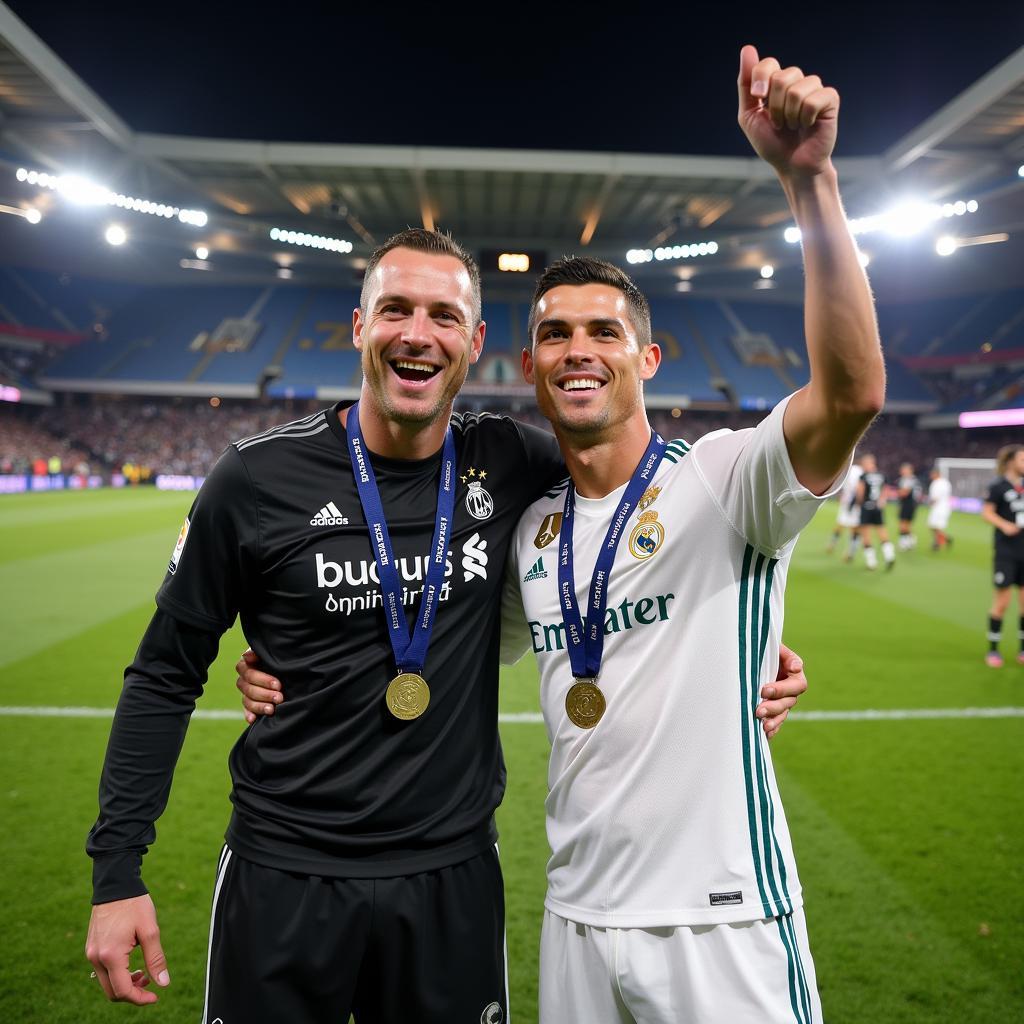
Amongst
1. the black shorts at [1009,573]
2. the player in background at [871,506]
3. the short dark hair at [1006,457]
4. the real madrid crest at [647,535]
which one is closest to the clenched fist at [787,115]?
the real madrid crest at [647,535]

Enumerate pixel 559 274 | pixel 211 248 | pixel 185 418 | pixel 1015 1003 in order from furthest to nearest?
pixel 185 418, pixel 211 248, pixel 1015 1003, pixel 559 274

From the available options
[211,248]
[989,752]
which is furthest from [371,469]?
[211,248]

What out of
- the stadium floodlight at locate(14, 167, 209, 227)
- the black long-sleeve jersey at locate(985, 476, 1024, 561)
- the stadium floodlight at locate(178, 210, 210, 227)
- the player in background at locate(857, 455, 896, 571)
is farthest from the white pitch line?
the stadium floodlight at locate(178, 210, 210, 227)

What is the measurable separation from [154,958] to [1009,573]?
335 inches

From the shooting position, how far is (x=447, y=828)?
2.01 metres

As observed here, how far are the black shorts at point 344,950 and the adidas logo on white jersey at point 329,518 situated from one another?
873 mm

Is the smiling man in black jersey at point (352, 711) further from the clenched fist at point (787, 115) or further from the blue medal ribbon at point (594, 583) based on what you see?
the clenched fist at point (787, 115)

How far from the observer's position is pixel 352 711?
6.63ft

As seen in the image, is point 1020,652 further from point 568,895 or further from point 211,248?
point 211,248

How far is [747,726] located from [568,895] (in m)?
0.61

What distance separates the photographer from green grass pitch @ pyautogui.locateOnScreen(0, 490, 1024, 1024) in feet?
10.5

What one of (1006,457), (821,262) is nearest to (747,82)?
(821,262)

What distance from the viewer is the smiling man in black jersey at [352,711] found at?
193cm

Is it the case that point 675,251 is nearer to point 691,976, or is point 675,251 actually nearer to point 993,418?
point 993,418
